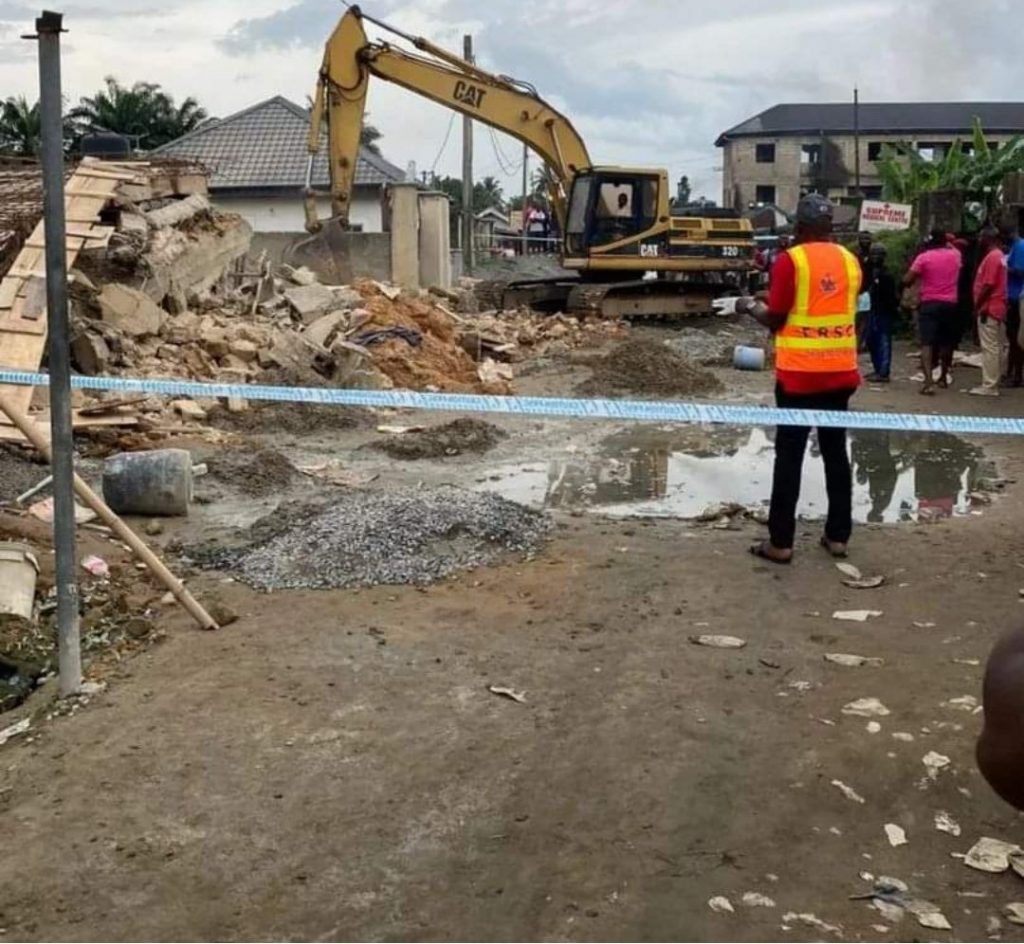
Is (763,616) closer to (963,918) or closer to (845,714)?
(845,714)

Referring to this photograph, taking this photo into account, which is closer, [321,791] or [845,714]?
[321,791]

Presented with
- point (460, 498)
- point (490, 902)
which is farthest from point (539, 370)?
point (490, 902)

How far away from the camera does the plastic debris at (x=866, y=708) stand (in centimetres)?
461

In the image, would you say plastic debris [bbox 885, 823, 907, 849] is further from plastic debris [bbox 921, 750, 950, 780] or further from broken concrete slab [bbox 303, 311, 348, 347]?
broken concrete slab [bbox 303, 311, 348, 347]

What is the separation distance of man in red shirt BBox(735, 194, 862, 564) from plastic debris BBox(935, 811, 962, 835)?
2.91m

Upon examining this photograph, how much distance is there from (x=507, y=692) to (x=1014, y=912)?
2.08 m

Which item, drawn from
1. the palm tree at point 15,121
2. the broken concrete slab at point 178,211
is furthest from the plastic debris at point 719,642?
the palm tree at point 15,121

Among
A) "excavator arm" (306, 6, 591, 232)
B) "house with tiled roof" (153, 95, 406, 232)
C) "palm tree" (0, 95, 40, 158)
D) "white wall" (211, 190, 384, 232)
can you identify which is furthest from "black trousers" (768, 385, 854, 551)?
"palm tree" (0, 95, 40, 158)

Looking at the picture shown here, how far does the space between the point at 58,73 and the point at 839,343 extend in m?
4.15

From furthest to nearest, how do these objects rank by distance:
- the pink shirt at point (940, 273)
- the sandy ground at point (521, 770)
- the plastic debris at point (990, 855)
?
1. the pink shirt at point (940, 273)
2. the plastic debris at point (990, 855)
3. the sandy ground at point (521, 770)

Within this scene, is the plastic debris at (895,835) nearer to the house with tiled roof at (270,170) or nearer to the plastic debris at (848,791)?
the plastic debris at (848,791)

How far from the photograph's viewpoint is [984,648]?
532 cm

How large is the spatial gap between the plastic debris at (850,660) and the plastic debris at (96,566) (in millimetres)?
3687

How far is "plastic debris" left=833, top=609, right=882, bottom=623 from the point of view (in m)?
5.77
